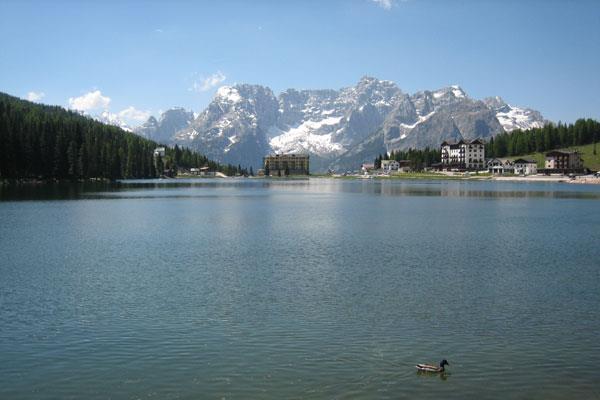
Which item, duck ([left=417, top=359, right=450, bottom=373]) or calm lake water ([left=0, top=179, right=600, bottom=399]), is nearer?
calm lake water ([left=0, top=179, right=600, bottom=399])

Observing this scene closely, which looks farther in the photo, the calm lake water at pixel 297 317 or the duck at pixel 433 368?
the duck at pixel 433 368

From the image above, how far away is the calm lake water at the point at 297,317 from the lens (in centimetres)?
2117

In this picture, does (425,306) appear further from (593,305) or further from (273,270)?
(273,270)

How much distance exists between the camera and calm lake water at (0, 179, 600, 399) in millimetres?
21172

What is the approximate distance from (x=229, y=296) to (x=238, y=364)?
461 inches

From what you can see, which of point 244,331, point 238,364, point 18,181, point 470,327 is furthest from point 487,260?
point 18,181

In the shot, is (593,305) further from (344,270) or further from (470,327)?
(344,270)

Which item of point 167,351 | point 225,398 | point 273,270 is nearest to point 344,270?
point 273,270

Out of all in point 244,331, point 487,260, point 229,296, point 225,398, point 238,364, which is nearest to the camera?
point 225,398

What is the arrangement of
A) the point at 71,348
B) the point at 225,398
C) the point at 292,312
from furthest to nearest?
the point at 292,312
the point at 71,348
the point at 225,398

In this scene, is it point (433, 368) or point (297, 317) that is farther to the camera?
point (297, 317)

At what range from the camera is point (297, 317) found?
96.9ft

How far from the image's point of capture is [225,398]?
19.7 metres

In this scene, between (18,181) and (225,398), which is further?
(18,181)
